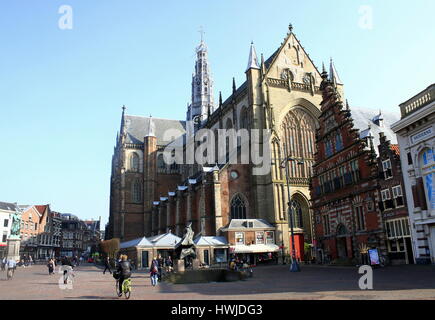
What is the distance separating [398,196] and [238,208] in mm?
20835

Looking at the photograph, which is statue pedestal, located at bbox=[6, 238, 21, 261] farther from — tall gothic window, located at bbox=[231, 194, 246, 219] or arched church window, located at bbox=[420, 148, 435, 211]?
arched church window, located at bbox=[420, 148, 435, 211]

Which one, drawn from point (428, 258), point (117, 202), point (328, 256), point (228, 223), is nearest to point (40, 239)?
point (117, 202)

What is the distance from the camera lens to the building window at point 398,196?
23453 mm

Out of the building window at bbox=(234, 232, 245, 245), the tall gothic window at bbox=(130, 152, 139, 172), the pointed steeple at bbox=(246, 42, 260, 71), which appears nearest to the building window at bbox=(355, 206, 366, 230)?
the building window at bbox=(234, 232, 245, 245)

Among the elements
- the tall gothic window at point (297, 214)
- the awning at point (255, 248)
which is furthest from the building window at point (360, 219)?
the tall gothic window at point (297, 214)

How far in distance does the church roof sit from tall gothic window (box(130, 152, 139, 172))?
284 cm

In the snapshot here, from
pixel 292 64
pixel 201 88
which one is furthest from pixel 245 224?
pixel 201 88

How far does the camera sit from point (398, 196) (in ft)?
77.7

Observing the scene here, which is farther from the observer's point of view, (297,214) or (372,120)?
(297,214)

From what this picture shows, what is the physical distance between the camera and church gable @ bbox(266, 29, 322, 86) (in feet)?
151

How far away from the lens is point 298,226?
139ft

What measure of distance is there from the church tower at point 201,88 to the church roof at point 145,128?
4422 mm

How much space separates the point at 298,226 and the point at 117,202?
35664 millimetres

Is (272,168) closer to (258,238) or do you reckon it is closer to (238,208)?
(238,208)
